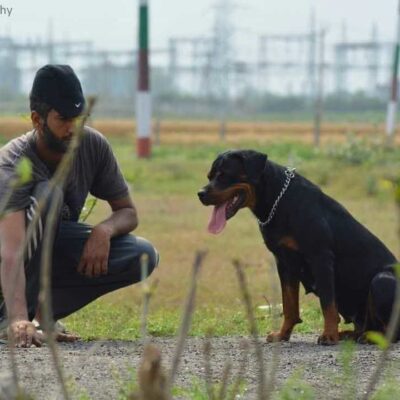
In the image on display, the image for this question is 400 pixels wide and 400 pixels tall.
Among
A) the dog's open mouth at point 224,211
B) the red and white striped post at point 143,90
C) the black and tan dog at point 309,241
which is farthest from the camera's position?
the red and white striped post at point 143,90

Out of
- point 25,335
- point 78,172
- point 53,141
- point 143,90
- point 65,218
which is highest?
point 53,141

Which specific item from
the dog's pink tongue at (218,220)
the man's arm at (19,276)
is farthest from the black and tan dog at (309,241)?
the man's arm at (19,276)

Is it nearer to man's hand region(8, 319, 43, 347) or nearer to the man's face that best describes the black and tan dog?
the man's face

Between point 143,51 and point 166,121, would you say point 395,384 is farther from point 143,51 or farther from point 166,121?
point 166,121

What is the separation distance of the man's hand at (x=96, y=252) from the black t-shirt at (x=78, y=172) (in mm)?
247

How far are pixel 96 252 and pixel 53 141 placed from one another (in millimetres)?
696

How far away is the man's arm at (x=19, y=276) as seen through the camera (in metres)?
6.25

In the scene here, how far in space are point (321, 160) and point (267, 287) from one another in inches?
692

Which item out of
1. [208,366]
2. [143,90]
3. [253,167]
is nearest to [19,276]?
[253,167]

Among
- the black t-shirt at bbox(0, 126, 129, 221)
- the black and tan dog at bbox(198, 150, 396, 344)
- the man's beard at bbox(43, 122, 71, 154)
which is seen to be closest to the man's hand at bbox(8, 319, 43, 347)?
the black t-shirt at bbox(0, 126, 129, 221)

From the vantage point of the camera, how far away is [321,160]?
28.9 m

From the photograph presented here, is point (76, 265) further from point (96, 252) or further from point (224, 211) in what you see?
point (224, 211)

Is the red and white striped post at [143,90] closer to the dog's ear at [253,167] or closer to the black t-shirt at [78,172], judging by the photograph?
the black t-shirt at [78,172]

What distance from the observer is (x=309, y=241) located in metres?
7.02
